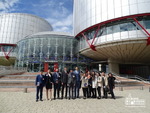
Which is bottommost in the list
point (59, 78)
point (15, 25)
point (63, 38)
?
point (59, 78)

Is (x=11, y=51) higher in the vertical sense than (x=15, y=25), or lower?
lower

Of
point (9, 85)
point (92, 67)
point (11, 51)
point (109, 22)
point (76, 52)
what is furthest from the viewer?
point (11, 51)

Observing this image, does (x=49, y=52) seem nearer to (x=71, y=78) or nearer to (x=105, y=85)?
(x=71, y=78)

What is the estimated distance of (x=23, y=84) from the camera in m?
11.7

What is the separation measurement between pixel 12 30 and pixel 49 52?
95.1 feet

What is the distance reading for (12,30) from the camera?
46344 mm

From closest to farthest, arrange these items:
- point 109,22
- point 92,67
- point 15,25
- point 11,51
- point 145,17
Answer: point 145,17, point 109,22, point 92,67, point 11,51, point 15,25

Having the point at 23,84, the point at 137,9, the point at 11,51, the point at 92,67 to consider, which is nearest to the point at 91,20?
the point at 137,9

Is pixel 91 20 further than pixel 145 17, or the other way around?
pixel 91 20

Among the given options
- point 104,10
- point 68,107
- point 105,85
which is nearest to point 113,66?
point 104,10

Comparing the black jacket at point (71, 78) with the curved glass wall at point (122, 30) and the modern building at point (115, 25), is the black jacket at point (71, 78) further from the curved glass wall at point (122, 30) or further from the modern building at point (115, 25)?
the curved glass wall at point (122, 30)

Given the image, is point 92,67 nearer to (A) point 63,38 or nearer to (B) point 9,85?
(A) point 63,38

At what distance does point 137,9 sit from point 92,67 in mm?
18755

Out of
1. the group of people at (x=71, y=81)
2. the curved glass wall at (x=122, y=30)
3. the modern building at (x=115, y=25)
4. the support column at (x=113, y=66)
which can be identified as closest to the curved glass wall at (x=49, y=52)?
the modern building at (x=115, y=25)
